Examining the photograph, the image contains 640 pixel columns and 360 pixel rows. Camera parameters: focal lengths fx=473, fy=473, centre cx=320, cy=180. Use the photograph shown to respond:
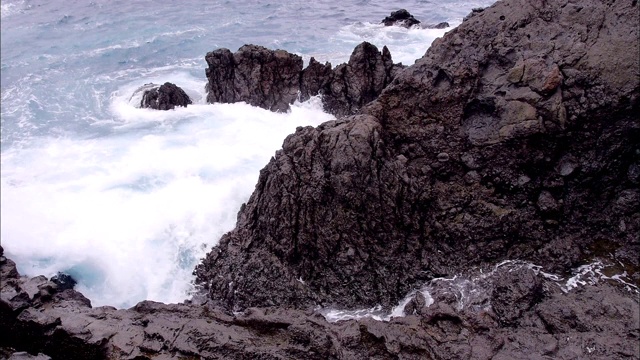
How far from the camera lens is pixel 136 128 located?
71.6ft

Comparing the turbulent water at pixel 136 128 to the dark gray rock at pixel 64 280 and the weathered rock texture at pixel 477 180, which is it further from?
the weathered rock texture at pixel 477 180

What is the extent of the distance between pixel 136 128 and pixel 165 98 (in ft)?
7.19

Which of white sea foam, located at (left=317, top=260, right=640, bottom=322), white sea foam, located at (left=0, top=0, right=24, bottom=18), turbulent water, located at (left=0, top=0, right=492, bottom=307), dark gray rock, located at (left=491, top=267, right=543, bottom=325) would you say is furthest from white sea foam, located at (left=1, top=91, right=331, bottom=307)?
white sea foam, located at (left=0, top=0, right=24, bottom=18)

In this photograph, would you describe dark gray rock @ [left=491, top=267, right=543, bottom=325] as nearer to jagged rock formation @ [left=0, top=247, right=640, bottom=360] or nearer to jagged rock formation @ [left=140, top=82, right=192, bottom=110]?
jagged rock formation @ [left=0, top=247, right=640, bottom=360]

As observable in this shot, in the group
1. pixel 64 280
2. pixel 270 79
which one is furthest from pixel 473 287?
pixel 270 79

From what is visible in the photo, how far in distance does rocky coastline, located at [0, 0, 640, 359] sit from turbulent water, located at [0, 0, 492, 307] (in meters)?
2.62

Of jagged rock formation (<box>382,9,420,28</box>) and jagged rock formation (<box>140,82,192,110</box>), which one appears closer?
jagged rock formation (<box>140,82,192,110</box>)

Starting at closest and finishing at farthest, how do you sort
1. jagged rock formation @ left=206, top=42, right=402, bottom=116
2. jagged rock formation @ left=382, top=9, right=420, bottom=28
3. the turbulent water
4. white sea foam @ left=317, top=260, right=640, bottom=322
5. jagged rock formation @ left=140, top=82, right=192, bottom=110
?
white sea foam @ left=317, top=260, right=640, bottom=322 → the turbulent water → jagged rock formation @ left=206, top=42, right=402, bottom=116 → jagged rock formation @ left=140, top=82, right=192, bottom=110 → jagged rock formation @ left=382, top=9, right=420, bottom=28

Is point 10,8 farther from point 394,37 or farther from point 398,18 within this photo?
point 394,37

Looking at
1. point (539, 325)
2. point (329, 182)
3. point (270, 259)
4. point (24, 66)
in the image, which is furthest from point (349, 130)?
point (24, 66)

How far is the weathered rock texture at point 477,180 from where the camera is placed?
11.0 m

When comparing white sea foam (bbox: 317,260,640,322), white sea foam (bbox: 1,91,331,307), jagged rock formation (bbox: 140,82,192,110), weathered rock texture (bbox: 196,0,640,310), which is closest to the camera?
white sea foam (bbox: 317,260,640,322)

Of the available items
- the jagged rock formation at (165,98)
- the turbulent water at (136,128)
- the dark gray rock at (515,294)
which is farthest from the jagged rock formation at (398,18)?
the dark gray rock at (515,294)

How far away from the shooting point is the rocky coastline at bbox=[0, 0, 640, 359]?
9.84m
